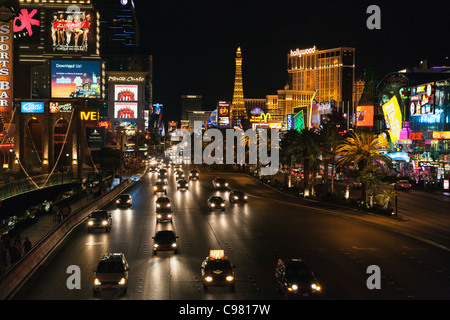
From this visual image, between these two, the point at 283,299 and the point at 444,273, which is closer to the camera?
the point at 283,299

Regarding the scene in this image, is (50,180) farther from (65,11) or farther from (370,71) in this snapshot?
(370,71)

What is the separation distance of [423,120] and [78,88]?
188 feet

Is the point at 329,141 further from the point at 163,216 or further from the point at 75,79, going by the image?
the point at 75,79

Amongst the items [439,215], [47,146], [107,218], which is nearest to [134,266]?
[107,218]

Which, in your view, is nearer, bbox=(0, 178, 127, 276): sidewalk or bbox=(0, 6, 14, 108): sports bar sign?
bbox=(0, 178, 127, 276): sidewalk

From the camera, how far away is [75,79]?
90.4 m

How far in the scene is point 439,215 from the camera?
4459cm

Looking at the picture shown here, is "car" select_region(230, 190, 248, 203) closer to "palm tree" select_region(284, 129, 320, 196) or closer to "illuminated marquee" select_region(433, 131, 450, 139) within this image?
"palm tree" select_region(284, 129, 320, 196)

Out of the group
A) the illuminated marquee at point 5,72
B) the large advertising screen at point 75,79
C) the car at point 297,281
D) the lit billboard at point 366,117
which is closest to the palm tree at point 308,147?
the illuminated marquee at point 5,72

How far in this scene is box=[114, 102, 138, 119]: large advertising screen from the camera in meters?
192

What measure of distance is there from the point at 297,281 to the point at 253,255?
8.72 meters

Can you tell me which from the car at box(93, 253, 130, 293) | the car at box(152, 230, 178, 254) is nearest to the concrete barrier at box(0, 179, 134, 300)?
the car at box(93, 253, 130, 293)

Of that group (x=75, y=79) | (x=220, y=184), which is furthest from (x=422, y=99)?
(x=75, y=79)

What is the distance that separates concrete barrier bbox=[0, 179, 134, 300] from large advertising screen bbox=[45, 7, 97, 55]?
52.4 meters
